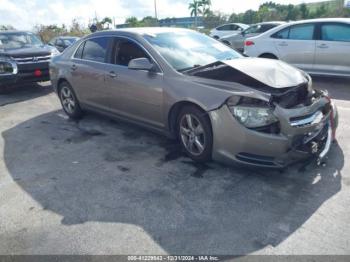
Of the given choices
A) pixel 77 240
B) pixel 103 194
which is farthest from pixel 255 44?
pixel 77 240

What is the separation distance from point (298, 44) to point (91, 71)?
526 cm

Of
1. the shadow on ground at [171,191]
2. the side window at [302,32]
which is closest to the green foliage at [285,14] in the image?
the side window at [302,32]

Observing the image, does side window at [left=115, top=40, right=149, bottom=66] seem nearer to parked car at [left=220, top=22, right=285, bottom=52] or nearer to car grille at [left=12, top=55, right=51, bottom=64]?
car grille at [left=12, top=55, right=51, bottom=64]

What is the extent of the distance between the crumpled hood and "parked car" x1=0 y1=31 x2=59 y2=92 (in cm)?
638

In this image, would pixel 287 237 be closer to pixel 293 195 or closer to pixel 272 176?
pixel 293 195

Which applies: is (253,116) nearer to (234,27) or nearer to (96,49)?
(96,49)

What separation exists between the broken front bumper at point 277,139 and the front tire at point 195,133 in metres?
0.11

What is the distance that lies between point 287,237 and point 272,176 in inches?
41.1

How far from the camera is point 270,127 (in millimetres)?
3352

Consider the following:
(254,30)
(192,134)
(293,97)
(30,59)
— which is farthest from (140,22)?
(293,97)

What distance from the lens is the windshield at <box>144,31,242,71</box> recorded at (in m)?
4.32

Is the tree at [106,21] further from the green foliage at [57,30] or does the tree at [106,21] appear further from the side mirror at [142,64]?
the side mirror at [142,64]

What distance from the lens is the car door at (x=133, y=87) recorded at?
4.34m

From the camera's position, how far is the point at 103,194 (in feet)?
11.6
